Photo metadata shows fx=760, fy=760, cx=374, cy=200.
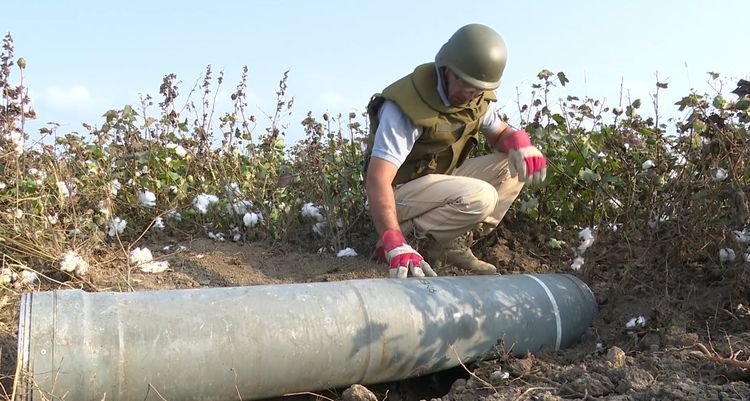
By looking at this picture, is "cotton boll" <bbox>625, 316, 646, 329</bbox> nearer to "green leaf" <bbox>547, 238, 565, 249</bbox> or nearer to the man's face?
"green leaf" <bbox>547, 238, 565, 249</bbox>

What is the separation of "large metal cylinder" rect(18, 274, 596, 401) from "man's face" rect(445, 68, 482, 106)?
3.01 feet

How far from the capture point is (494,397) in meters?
2.33

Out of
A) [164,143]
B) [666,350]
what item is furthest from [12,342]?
[666,350]

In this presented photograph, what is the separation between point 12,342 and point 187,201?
185 cm

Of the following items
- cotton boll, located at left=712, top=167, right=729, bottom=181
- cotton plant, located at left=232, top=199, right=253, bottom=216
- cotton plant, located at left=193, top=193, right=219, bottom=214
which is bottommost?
cotton plant, located at left=232, top=199, right=253, bottom=216

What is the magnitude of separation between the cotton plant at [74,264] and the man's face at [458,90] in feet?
5.74

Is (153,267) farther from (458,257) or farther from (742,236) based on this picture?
(742,236)

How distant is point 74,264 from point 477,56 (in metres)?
1.90

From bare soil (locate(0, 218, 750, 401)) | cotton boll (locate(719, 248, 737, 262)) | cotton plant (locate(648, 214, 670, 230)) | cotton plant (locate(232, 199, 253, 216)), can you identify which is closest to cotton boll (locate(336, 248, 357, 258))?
bare soil (locate(0, 218, 750, 401))

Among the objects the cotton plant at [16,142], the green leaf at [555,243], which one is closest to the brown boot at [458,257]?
the green leaf at [555,243]

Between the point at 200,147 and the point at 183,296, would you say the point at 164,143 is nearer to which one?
the point at 200,147

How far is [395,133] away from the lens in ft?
11.1

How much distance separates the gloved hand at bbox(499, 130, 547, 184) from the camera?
3.67 meters

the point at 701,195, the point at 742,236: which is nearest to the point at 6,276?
the point at 701,195
